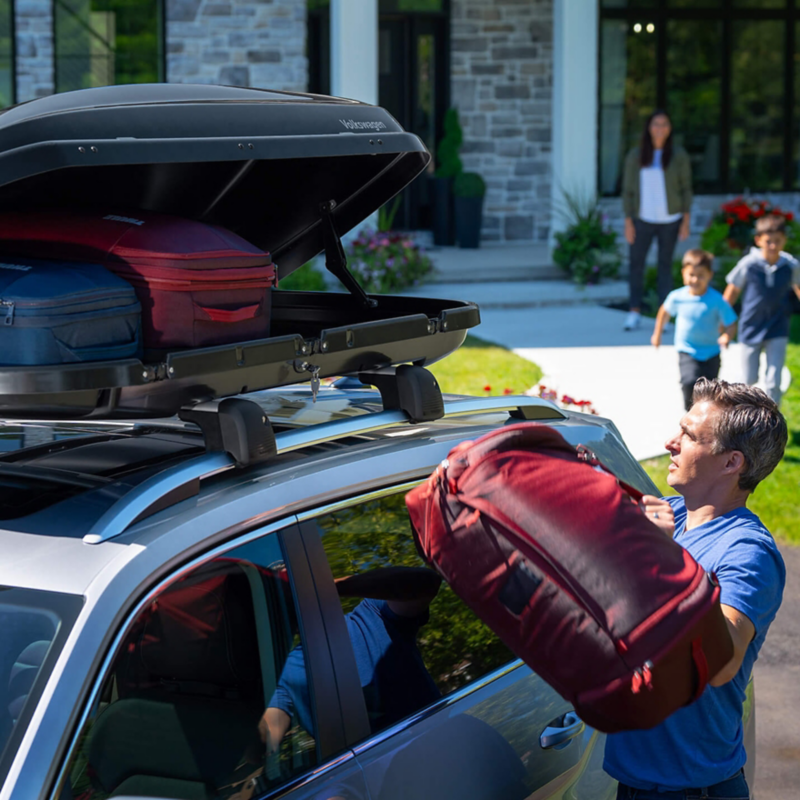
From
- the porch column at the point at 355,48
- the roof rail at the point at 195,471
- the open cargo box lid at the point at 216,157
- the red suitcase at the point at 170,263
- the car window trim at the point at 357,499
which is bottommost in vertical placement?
the car window trim at the point at 357,499

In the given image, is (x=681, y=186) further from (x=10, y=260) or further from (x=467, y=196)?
(x=10, y=260)

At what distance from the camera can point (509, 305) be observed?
12.7 meters

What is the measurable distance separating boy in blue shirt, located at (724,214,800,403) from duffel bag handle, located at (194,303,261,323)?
19.2 feet

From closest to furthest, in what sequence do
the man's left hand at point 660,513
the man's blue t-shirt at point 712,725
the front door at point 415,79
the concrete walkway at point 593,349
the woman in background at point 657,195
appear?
the man's left hand at point 660,513 < the man's blue t-shirt at point 712,725 < the concrete walkway at point 593,349 < the woman in background at point 657,195 < the front door at point 415,79

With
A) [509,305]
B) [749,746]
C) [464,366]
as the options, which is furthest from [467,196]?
[749,746]

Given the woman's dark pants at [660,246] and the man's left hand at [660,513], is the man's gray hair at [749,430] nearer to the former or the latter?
the man's left hand at [660,513]

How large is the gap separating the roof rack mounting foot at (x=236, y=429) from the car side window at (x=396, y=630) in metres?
0.19

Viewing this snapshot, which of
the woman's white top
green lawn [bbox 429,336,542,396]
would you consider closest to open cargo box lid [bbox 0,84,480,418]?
green lawn [bbox 429,336,542,396]

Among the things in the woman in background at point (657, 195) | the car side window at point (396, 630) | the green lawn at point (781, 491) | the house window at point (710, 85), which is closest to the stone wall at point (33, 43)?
the woman in background at point (657, 195)

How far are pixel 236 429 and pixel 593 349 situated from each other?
8.70 meters

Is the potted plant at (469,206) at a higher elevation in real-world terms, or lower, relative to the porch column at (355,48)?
lower

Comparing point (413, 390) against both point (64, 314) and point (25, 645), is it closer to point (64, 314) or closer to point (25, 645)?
point (64, 314)

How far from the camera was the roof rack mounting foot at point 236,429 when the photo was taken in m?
2.07

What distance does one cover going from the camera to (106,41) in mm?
14445
